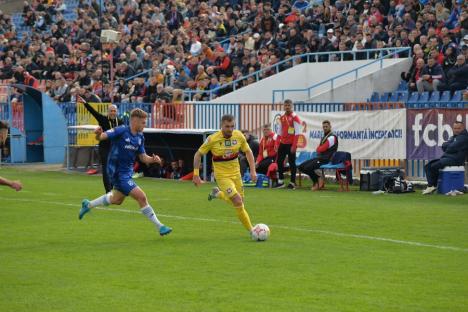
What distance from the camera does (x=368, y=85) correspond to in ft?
95.1

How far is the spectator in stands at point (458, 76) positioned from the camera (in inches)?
980

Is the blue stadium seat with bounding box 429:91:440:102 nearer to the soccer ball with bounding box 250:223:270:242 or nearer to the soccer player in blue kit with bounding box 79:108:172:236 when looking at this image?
the soccer player in blue kit with bounding box 79:108:172:236

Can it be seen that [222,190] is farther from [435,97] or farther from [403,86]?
[403,86]

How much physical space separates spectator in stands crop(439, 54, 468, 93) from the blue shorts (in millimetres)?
Answer: 12965

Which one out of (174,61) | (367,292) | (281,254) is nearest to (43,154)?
(174,61)

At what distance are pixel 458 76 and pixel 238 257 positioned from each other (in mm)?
14527

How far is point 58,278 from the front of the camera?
10555 mm

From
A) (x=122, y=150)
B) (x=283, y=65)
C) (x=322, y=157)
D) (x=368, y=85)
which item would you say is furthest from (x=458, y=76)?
(x=122, y=150)

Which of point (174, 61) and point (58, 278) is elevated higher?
point (174, 61)

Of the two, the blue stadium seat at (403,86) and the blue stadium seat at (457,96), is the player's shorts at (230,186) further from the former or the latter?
the blue stadium seat at (403,86)

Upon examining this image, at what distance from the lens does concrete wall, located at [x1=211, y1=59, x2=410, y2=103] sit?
101 ft

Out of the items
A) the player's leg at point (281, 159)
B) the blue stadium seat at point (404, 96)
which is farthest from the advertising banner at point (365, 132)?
the blue stadium seat at point (404, 96)

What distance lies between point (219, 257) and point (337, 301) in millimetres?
2999

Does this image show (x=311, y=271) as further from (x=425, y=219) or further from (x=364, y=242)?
(x=425, y=219)
